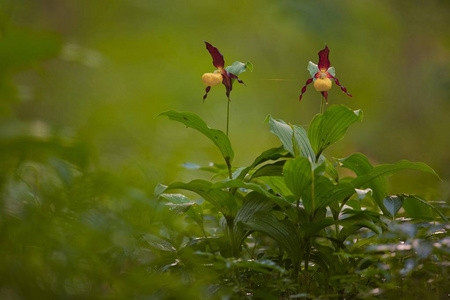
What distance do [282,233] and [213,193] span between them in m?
0.21

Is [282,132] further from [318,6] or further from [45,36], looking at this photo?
[318,6]

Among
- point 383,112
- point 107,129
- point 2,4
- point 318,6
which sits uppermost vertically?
point 318,6

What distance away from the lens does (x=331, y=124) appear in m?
1.23

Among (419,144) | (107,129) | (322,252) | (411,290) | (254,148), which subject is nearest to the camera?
(107,129)

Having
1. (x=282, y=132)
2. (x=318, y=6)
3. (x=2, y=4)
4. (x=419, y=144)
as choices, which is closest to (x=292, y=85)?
(x=318, y=6)

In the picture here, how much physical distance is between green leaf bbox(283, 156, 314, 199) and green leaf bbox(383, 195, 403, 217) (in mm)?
279

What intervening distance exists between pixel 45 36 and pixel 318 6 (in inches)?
186

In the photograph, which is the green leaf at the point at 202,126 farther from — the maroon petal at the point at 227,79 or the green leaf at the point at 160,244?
the green leaf at the point at 160,244

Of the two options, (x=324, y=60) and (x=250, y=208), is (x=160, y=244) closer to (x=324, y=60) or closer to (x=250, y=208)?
(x=250, y=208)

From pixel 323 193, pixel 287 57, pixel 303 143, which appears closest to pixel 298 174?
pixel 323 193

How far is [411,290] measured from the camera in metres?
0.99

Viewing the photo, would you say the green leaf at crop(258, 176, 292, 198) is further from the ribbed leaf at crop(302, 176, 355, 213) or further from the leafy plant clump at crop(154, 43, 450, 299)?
the ribbed leaf at crop(302, 176, 355, 213)

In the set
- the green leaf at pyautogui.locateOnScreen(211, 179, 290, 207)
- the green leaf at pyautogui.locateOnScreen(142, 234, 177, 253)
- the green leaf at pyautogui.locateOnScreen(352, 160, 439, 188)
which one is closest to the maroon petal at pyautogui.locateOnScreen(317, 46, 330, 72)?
the green leaf at pyautogui.locateOnScreen(352, 160, 439, 188)

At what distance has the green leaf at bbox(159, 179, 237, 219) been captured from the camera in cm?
118
